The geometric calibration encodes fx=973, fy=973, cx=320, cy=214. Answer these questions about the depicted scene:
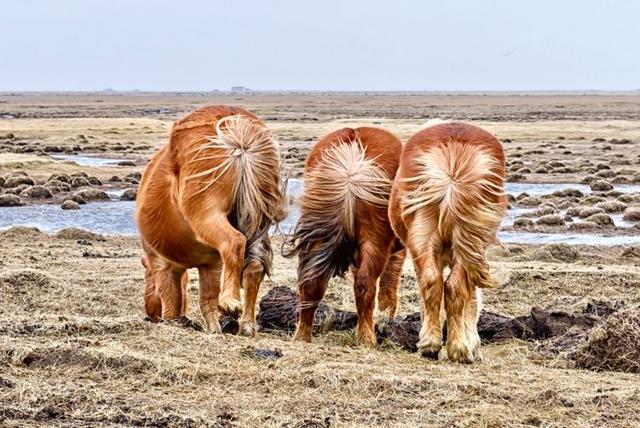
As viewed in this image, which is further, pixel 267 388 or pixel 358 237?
pixel 358 237

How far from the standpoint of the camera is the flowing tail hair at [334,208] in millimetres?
8836

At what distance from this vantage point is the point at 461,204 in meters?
7.82

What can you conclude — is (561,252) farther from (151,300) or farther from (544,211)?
(151,300)

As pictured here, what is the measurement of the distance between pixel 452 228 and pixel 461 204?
21cm

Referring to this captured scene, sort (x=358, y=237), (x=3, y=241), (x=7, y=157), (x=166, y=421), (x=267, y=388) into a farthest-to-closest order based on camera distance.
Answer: (x=7, y=157)
(x=3, y=241)
(x=358, y=237)
(x=267, y=388)
(x=166, y=421)

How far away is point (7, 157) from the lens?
38594mm

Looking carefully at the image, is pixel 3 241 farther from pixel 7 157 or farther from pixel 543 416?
pixel 7 157

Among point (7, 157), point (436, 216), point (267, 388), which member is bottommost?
point (7, 157)

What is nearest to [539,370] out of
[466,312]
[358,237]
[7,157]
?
[466,312]

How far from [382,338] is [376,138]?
1.92 meters

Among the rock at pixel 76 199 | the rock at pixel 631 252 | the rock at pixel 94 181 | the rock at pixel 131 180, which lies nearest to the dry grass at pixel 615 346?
the rock at pixel 631 252

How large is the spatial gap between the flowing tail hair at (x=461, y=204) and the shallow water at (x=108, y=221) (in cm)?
1039

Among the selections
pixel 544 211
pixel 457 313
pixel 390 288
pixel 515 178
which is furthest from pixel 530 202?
pixel 457 313

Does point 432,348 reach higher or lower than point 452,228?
lower
